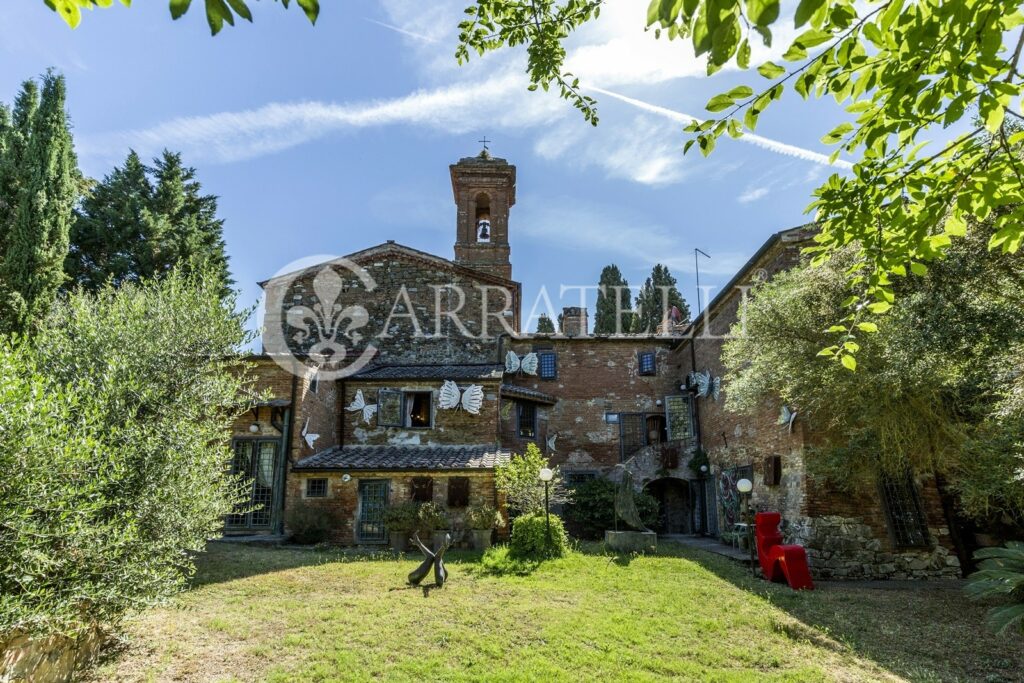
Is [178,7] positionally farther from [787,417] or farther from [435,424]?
[435,424]

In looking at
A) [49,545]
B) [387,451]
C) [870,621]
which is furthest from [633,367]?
[49,545]

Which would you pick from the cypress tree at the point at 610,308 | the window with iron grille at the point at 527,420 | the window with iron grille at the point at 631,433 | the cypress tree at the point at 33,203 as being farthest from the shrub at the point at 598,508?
the cypress tree at the point at 610,308

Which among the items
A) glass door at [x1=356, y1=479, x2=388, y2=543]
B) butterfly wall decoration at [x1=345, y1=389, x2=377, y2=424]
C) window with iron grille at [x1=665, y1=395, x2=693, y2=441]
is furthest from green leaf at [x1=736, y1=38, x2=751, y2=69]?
window with iron grille at [x1=665, y1=395, x2=693, y2=441]

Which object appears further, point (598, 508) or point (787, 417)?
point (598, 508)

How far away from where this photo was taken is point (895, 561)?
10.7 m

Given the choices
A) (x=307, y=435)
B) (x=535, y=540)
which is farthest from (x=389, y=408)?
(x=535, y=540)

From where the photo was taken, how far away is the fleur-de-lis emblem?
19.8 metres

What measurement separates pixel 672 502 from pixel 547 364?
7040 millimetres

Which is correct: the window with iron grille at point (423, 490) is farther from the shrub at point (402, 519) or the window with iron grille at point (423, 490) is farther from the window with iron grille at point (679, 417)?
the window with iron grille at point (679, 417)

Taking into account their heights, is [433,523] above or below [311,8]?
below

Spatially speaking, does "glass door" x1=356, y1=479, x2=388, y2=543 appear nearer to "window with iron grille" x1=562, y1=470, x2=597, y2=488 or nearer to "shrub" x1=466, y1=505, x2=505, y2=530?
"shrub" x1=466, y1=505, x2=505, y2=530

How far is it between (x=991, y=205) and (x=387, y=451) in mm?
14887

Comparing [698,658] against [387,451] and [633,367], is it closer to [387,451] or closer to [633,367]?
[387,451]

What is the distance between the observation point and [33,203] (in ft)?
46.2
